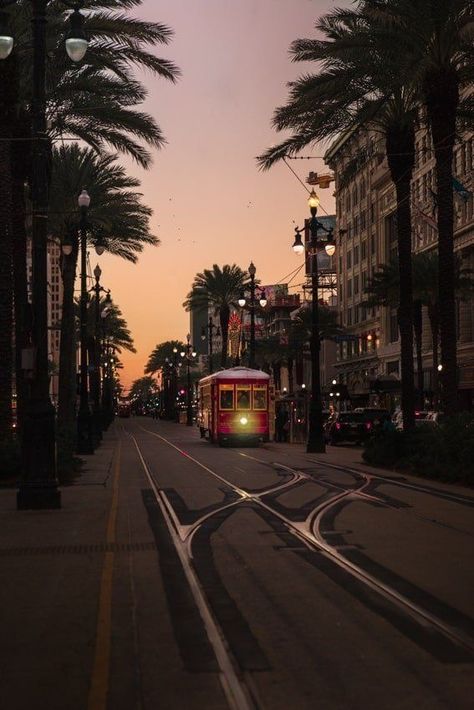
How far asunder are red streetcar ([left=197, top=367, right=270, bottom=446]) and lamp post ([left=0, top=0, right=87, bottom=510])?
27.1 m

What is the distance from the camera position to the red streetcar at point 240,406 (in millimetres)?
44031

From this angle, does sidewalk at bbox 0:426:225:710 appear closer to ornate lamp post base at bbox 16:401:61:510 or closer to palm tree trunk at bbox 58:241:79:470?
ornate lamp post base at bbox 16:401:61:510

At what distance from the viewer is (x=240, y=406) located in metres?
44.2

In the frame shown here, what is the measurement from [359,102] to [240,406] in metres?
18.6

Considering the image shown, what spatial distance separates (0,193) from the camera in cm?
2377

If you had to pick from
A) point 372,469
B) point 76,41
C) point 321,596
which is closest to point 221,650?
point 321,596

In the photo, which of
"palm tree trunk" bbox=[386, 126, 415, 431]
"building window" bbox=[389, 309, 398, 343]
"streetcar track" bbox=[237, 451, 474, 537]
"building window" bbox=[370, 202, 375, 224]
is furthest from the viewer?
"building window" bbox=[370, 202, 375, 224]

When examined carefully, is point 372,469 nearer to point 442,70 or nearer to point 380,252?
point 442,70

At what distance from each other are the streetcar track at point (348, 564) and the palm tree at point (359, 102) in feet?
38.5

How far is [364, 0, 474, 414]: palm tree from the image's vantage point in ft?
80.2

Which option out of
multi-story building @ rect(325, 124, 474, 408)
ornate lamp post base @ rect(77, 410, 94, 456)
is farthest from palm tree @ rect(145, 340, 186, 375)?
ornate lamp post base @ rect(77, 410, 94, 456)

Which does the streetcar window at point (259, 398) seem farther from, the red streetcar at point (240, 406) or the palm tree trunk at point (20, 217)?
the palm tree trunk at point (20, 217)

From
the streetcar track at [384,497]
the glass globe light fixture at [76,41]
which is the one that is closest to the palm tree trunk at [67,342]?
the streetcar track at [384,497]

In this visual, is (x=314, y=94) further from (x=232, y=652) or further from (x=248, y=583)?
(x=232, y=652)
